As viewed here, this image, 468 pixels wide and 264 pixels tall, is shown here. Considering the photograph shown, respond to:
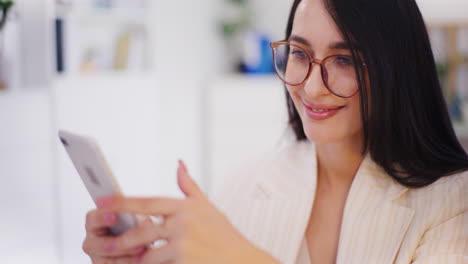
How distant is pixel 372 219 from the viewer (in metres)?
1.26

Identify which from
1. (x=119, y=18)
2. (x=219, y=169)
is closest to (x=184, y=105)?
(x=219, y=169)

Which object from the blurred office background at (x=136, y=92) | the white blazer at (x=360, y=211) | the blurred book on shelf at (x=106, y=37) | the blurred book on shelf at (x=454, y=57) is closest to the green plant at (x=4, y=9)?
the blurred office background at (x=136, y=92)

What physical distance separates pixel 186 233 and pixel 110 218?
14cm

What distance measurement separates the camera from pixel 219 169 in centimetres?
446

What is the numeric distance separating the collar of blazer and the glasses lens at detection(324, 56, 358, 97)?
22 centimetres

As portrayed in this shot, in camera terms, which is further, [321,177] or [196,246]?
[321,177]

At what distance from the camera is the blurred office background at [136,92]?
2.22 meters

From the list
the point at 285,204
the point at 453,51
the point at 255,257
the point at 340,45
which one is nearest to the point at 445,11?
the point at 453,51

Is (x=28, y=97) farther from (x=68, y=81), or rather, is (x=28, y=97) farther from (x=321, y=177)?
(x=321, y=177)

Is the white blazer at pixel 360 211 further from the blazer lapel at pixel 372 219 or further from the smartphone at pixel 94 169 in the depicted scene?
the smartphone at pixel 94 169

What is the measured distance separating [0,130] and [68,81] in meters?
1.02

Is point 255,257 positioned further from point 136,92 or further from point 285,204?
point 136,92

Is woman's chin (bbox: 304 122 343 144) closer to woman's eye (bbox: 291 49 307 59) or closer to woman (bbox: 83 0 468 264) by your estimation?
woman (bbox: 83 0 468 264)

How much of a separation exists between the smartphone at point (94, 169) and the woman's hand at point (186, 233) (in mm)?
19
